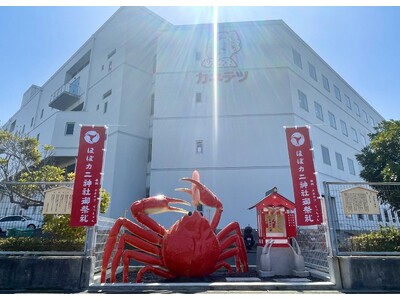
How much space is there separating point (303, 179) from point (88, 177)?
5029 mm

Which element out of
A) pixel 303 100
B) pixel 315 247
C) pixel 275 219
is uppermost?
pixel 303 100

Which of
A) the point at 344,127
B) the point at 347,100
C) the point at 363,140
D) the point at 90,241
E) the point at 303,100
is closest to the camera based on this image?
the point at 90,241

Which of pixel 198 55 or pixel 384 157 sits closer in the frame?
pixel 384 157

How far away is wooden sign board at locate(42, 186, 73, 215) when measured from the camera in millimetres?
5738

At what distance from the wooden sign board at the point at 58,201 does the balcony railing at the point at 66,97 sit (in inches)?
787

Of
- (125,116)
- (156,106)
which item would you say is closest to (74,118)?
(125,116)

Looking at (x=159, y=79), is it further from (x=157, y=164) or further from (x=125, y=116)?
(x=157, y=164)

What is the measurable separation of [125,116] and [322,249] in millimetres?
15640

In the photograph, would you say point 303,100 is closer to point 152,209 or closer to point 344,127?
point 344,127

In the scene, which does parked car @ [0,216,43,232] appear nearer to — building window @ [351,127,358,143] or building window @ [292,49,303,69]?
building window @ [292,49,303,69]

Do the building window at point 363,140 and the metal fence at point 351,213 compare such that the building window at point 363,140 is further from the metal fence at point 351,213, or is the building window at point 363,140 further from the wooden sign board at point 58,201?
the wooden sign board at point 58,201

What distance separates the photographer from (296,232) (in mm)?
7578

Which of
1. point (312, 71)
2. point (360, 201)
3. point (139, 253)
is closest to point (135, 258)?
point (139, 253)

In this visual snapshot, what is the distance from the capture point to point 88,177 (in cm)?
588
